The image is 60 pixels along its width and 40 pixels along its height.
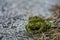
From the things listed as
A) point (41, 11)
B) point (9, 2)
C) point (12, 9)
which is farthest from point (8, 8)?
point (41, 11)

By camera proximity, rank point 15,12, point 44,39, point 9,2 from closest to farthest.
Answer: point 44,39
point 15,12
point 9,2

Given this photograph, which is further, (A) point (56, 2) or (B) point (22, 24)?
(A) point (56, 2)

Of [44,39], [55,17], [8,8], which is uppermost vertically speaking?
[8,8]

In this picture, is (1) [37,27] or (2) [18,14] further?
(2) [18,14]

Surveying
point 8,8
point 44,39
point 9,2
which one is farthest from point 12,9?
point 44,39

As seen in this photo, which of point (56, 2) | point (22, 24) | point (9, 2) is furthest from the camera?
point (9, 2)

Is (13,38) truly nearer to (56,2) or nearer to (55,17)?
(55,17)

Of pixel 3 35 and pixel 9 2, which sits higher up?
pixel 9 2
